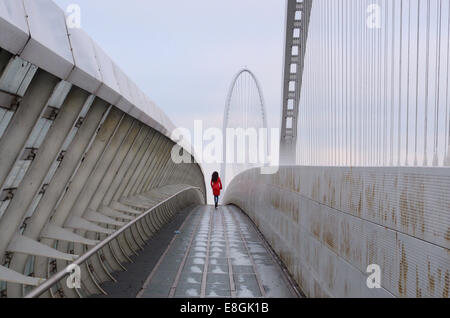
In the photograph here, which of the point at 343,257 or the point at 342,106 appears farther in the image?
the point at 342,106

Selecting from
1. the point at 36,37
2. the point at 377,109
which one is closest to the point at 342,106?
the point at 377,109

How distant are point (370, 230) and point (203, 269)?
4.35 metres

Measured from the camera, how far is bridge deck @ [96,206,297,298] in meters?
7.00

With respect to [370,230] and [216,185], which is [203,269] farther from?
[216,185]

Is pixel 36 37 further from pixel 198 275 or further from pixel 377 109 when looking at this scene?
pixel 377 109

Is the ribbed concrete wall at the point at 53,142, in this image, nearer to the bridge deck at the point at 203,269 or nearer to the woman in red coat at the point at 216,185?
the bridge deck at the point at 203,269

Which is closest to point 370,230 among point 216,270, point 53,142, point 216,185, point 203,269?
point 53,142

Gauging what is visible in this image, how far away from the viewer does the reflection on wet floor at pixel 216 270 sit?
7035 millimetres

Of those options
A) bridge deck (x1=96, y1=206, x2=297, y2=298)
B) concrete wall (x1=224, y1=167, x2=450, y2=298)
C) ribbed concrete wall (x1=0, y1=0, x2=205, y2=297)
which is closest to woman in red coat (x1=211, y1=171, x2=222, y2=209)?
bridge deck (x1=96, y1=206, x2=297, y2=298)

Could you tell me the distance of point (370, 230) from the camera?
Answer: 448 cm

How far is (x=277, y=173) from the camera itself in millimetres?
10633

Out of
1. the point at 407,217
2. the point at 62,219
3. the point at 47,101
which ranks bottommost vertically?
the point at 62,219
